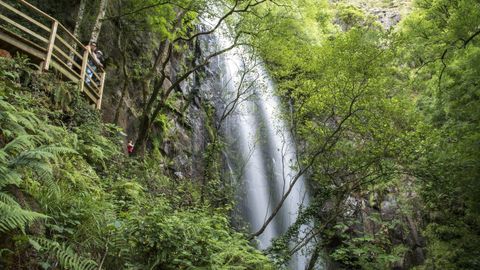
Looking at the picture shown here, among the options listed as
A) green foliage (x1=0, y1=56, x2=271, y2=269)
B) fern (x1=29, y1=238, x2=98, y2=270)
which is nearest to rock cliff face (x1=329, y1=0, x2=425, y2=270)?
green foliage (x1=0, y1=56, x2=271, y2=269)

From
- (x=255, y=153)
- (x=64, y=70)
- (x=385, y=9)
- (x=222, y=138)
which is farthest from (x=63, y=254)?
(x=385, y=9)

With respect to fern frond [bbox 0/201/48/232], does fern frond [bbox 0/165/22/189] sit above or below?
above

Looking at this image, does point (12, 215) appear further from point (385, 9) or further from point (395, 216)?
point (385, 9)

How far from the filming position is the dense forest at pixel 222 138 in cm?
464

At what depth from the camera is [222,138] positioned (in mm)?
20312

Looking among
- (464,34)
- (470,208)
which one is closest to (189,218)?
(464,34)

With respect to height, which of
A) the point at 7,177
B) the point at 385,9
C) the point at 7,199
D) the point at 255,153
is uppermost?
the point at 385,9

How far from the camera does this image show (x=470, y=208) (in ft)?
37.7

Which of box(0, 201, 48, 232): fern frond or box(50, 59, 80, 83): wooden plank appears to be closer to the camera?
box(0, 201, 48, 232): fern frond

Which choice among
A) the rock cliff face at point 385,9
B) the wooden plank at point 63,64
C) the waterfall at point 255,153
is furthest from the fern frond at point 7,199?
the rock cliff face at point 385,9

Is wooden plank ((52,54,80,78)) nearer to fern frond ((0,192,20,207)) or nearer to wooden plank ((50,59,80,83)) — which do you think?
wooden plank ((50,59,80,83))

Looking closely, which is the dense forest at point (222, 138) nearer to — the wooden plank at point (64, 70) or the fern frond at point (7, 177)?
the fern frond at point (7, 177)

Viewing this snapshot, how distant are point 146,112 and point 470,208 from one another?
33.4 ft

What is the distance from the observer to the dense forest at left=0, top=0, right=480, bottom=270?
4.64m
